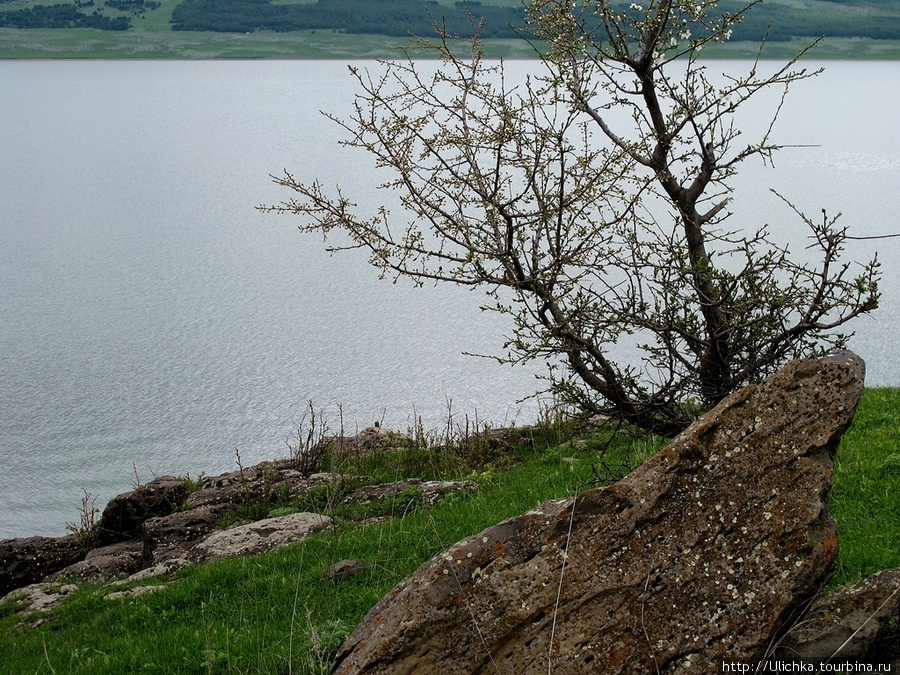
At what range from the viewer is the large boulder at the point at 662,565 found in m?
3.96

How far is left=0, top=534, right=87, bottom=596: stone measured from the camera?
945cm

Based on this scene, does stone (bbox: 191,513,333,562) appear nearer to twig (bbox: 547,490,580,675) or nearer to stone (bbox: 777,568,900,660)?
twig (bbox: 547,490,580,675)

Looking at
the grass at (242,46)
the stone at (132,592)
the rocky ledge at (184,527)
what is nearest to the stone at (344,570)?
the rocky ledge at (184,527)

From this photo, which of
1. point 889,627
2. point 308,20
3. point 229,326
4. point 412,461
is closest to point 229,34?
point 308,20

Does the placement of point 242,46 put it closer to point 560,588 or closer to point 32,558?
point 32,558

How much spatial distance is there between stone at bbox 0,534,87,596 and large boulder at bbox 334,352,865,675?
6634 millimetres

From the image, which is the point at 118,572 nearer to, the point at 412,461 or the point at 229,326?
the point at 412,461

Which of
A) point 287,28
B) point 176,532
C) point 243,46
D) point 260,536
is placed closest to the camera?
point 260,536

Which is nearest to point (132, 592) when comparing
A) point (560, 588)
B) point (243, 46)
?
point (560, 588)

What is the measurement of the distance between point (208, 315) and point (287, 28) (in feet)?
381

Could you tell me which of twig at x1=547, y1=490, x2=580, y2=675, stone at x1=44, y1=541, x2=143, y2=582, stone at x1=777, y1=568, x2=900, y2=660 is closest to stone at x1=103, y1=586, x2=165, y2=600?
stone at x1=44, y1=541, x2=143, y2=582

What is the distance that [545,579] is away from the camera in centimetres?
422

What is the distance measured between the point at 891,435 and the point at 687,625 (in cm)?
572

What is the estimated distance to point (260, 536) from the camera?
8531 mm
